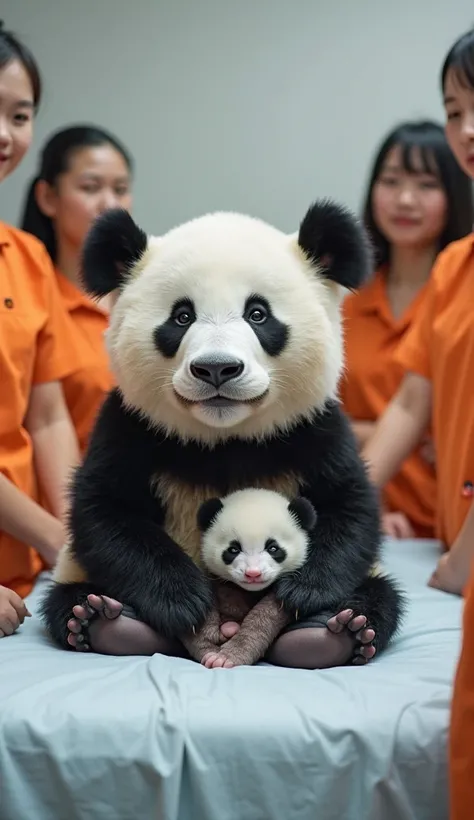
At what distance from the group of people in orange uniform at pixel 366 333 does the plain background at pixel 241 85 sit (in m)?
0.62

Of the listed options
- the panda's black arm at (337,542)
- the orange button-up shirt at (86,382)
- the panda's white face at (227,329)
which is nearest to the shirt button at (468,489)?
the panda's black arm at (337,542)

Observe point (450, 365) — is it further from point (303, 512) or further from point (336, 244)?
point (303, 512)

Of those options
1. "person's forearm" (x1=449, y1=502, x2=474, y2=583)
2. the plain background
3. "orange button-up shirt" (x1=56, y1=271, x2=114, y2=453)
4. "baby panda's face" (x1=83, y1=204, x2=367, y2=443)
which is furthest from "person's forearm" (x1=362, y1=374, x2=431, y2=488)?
the plain background

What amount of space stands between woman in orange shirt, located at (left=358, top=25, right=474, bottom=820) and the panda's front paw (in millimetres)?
512

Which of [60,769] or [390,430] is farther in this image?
[390,430]

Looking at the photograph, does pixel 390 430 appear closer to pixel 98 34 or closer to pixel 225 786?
pixel 225 786

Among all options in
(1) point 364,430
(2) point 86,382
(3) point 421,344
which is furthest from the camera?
(1) point 364,430

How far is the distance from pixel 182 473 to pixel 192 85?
2.06 meters

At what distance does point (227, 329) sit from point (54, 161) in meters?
1.40

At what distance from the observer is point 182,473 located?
48.8 inches

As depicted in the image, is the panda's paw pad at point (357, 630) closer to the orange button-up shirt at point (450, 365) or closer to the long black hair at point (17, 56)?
the orange button-up shirt at point (450, 365)

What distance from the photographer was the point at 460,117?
1710mm

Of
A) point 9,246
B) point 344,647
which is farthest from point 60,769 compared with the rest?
point 9,246

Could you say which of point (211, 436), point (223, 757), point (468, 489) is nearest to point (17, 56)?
point (211, 436)
